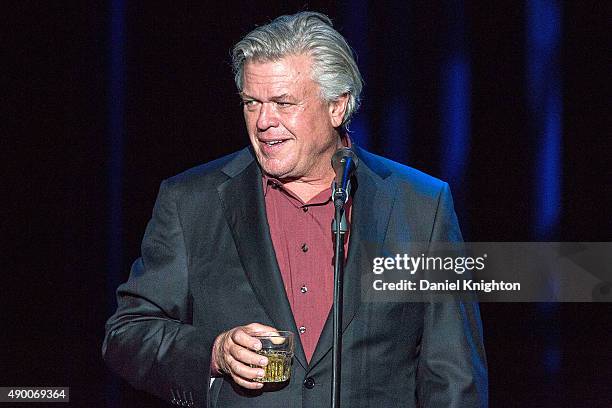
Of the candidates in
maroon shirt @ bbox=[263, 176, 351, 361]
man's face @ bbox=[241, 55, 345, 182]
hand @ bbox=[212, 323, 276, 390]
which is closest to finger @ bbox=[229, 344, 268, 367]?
hand @ bbox=[212, 323, 276, 390]

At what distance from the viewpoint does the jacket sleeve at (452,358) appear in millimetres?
2189

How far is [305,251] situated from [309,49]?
0.49 m

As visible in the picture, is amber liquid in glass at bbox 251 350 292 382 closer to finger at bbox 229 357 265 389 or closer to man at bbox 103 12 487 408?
finger at bbox 229 357 265 389

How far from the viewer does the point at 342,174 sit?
1.90 m

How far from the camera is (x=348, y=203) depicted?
2322 millimetres

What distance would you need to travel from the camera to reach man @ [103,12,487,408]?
2.15 meters

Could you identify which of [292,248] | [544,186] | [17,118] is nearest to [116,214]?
[17,118]

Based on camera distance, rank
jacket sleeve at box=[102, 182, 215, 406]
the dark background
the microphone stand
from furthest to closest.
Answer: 1. the dark background
2. jacket sleeve at box=[102, 182, 215, 406]
3. the microphone stand

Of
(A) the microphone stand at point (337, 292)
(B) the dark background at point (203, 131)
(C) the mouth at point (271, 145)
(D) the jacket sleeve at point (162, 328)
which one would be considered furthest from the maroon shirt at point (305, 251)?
(B) the dark background at point (203, 131)

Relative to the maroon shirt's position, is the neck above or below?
above

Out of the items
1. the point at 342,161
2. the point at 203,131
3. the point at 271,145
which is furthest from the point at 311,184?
the point at 203,131

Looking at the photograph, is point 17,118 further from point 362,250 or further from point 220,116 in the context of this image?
point 362,250

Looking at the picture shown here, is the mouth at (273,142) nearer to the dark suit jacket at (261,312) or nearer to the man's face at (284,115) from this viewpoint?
the man's face at (284,115)

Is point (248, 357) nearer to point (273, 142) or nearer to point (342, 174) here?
point (342, 174)
